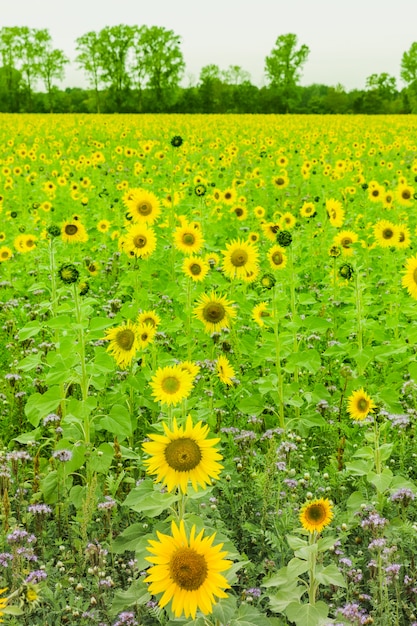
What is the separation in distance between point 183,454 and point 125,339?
4.19ft

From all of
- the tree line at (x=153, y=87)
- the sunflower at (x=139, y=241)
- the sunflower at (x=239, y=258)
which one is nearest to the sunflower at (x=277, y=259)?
the sunflower at (x=239, y=258)

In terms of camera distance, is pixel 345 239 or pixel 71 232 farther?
pixel 345 239

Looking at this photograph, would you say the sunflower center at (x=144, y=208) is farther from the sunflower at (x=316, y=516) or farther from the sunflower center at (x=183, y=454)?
the sunflower at (x=316, y=516)

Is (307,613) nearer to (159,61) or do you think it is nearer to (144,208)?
(144,208)

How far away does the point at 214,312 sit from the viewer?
3.48 m

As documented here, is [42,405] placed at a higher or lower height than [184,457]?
lower

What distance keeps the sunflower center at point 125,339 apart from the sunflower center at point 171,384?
2.15 feet

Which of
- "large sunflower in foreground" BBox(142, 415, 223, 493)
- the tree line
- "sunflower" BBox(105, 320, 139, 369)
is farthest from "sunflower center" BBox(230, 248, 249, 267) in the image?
the tree line

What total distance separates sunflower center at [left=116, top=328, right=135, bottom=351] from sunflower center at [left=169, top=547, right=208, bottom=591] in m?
1.62

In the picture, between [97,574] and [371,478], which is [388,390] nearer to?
[371,478]

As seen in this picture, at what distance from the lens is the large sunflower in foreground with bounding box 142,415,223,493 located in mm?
Answer: 1928

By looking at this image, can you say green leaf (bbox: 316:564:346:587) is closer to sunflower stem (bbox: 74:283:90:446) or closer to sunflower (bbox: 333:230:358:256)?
sunflower stem (bbox: 74:283:90:446)

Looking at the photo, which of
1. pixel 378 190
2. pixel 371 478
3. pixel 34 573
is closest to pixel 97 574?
pixel 34 573

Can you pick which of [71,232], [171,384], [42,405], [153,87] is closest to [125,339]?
[42,405]
